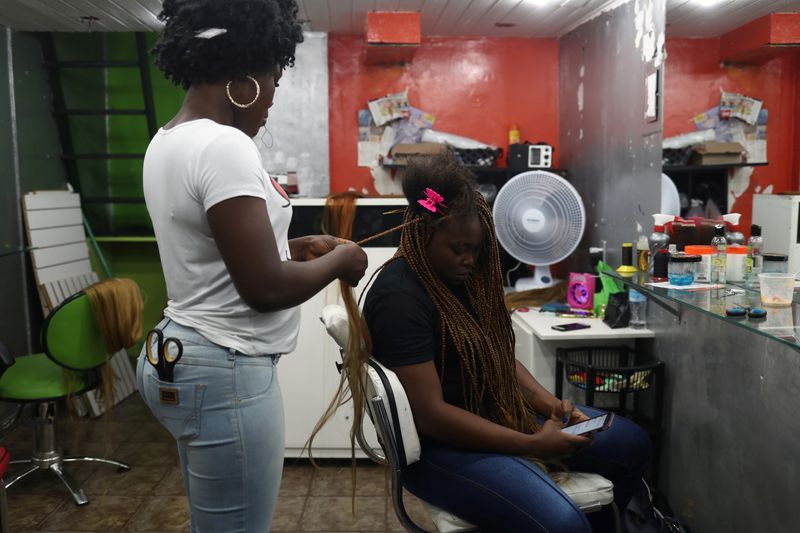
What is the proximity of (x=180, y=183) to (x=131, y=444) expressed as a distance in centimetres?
→ 301

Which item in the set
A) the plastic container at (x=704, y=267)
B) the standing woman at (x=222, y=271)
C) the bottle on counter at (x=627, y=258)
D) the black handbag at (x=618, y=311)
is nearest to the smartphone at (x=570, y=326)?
the black handbag at (x=618, y=311)

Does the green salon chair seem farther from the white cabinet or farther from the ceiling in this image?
the ceiling

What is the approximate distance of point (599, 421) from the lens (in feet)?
6.00

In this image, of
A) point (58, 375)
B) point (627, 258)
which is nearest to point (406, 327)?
point (627, 258)

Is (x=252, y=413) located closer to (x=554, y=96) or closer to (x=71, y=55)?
(x=554, y=96)

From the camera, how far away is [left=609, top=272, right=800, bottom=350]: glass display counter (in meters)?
1.69

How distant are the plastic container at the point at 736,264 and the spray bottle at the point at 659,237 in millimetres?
313

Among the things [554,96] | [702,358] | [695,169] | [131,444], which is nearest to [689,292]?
[702,358]

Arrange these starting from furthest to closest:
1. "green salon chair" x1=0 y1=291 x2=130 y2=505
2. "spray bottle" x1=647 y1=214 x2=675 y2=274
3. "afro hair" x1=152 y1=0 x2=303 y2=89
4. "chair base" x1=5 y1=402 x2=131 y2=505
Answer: "chair base" x1=5 y1=402 x2=131 y2=505 < "green salon chair" x1=0 y1=291 x2=130 y2=505 < "spray bottle" x1=647 y1=214 x2=675 y2=274 < "afro hair" x1=152 y1=0 x2=303 y2=89

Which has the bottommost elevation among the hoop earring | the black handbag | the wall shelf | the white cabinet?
the white cabinet

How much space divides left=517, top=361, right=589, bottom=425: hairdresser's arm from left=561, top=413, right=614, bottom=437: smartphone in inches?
5.7

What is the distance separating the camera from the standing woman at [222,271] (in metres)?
1.24

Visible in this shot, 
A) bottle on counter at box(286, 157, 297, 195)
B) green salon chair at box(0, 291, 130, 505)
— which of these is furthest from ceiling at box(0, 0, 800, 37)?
green salon chair at box(0, 291, 130, 505)

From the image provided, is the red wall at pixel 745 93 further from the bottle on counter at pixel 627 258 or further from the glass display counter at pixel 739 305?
the bottle on counter at pixel 627 258
